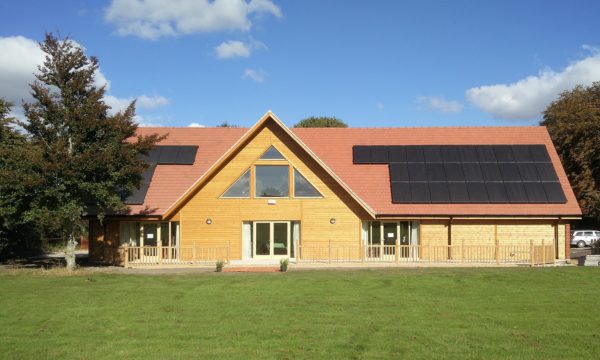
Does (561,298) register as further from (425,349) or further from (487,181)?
(487,181)

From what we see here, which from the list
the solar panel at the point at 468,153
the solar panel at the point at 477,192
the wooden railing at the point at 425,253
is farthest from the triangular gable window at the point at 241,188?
the solar panel at the point at 468,153

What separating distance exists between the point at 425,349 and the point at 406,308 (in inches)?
152

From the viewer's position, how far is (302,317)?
13422 millimetres

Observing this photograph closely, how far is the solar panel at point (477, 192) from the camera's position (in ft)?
93.4

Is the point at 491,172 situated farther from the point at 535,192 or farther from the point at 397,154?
the point at 397,154

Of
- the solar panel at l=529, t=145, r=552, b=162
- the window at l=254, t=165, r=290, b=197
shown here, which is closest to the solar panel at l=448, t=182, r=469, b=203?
the solar panel at l=529, t=145, r=552, b=162

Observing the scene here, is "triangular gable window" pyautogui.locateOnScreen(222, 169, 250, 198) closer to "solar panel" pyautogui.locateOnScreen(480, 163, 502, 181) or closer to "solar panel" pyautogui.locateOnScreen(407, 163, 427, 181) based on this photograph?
"solar panel" pyautogui.locateOnScreen(407, 163, 427, 181)

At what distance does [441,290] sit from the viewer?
17.4 m

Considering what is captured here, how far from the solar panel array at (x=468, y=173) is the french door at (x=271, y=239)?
5.57m

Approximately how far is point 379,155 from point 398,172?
1.83 m

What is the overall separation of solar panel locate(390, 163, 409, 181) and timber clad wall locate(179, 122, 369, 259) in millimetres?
3193

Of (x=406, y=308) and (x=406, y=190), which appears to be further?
(x=406, y=190)

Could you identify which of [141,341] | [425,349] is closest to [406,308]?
[425,349]

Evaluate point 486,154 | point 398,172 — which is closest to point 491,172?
point 486,154
